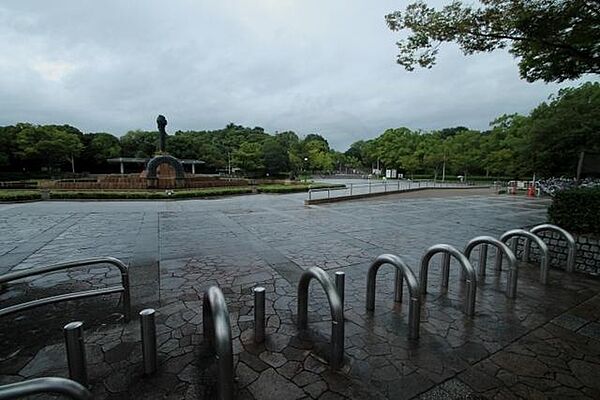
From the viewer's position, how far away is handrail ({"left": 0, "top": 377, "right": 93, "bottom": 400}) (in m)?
1.28

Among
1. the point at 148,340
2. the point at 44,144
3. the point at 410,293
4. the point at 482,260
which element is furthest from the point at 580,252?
the point at 44,144

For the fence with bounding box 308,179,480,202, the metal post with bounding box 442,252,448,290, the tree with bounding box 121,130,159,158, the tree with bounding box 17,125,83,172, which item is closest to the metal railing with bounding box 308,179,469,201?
the fence with bounding box 308,179,480,202

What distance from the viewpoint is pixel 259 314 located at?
2994 millimetres

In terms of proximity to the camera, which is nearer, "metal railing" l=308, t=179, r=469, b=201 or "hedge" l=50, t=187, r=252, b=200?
"hedge" l=50, t=187, r=252, b=200

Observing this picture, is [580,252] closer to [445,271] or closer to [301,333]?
[445,271]

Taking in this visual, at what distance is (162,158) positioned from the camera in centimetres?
2425

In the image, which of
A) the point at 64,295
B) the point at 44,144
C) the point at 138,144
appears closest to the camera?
the point at 64,295

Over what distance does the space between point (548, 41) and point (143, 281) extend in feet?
31.9

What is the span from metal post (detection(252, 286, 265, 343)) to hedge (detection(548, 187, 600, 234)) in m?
5.94

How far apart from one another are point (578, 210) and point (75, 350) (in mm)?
7451

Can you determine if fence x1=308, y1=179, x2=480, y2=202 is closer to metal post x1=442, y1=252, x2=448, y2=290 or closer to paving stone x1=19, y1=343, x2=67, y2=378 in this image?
metal post x1=442, y1=252, x2=448, y2=290

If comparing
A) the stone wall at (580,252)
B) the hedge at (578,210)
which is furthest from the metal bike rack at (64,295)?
the hedge at (578,210)

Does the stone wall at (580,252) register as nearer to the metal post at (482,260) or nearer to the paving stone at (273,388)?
the metal post at (482,260)

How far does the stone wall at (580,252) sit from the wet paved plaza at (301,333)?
1.29 ft
